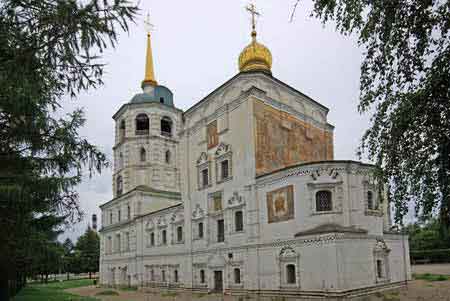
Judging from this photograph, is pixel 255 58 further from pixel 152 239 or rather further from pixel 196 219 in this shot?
pixel 152 239

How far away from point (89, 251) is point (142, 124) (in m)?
36.9

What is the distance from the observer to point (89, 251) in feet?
226

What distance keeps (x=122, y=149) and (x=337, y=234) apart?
1000 inches

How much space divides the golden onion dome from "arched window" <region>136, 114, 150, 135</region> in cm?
1348

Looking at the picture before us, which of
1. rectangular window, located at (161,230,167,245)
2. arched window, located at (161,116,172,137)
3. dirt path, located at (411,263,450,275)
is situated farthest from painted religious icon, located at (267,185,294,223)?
arched window, located at (161,116,172,137)

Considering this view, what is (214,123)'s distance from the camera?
91.5 feet

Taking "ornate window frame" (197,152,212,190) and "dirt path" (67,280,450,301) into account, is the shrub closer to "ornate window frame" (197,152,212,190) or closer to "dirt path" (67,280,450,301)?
"dirt path" (67,280,450,301)

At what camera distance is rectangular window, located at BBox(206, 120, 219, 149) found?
2753cm

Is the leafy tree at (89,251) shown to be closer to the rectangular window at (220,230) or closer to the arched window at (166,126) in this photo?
the arched window at (166,126)

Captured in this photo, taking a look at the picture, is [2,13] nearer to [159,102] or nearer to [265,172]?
[265,172]

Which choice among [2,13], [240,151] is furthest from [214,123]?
[2,13]

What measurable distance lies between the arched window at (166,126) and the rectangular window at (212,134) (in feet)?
39.9

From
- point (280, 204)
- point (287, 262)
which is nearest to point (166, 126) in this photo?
point (280, 204)

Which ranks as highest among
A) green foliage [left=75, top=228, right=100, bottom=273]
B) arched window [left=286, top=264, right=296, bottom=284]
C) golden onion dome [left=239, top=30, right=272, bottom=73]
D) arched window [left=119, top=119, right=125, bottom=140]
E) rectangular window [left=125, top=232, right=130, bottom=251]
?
golden onion dome [left=239, top=30, right=272, bottom=73]
